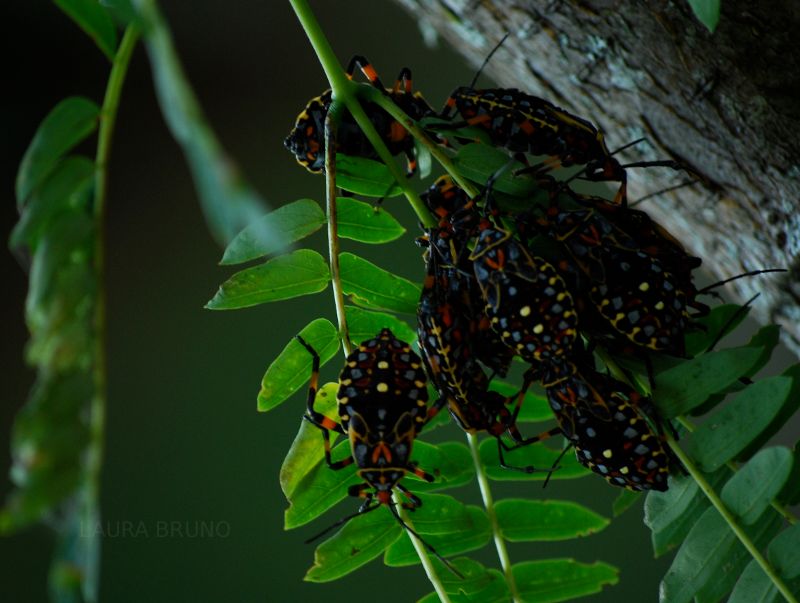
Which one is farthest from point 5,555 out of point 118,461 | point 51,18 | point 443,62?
point 443,62

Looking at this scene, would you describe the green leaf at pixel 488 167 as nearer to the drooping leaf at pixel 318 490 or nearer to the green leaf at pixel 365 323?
the green leaf at pixel 365 323

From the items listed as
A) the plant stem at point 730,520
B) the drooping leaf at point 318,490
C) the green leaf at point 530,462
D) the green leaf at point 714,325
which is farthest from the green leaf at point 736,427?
the drooping leaf at point 318,490

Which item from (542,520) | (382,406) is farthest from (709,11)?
(542,520)

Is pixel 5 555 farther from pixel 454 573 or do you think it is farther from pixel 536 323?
pixel 536 323

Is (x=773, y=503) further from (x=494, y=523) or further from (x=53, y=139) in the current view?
(x=53, y=139)

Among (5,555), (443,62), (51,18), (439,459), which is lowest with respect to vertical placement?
(439,459)
